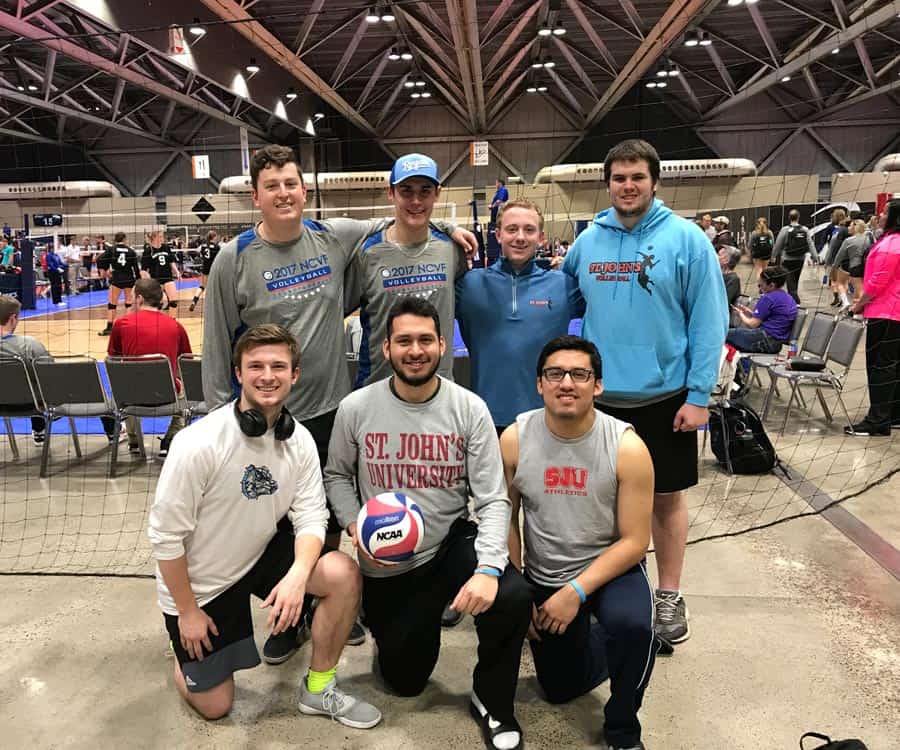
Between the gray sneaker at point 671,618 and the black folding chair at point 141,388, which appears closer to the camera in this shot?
the gray sneaker at point 671,618

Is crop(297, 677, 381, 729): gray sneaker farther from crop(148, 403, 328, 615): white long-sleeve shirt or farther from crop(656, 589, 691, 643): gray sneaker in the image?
crop(656, 589, 691, 643): gray sneaker

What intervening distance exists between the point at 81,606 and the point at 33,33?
9.93 m

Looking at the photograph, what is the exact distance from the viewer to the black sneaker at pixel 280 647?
7.87 feet

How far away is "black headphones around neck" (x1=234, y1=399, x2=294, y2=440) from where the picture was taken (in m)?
1.95

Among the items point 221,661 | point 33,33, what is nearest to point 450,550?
point 221,661

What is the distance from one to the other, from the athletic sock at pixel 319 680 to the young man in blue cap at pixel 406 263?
995mm

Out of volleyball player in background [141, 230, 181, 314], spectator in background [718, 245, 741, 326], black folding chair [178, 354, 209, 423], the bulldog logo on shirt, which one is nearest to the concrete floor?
the bulldog logo on shirt

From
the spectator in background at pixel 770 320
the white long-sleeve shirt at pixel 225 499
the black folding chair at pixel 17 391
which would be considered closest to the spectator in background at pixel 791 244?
the spectator in background at pixel 770 320

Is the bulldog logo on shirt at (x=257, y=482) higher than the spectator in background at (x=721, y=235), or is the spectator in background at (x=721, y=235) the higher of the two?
the spectator in background at (x=721, y=235)

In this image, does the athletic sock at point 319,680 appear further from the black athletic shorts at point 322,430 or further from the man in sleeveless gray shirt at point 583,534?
the man in sleeveless gray shirt at point 583,534

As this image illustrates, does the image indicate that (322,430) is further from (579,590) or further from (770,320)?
(770,320)

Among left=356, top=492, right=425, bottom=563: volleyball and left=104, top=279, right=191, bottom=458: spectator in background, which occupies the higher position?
left=104, top=279, right=191, bottom=458: spectator in background

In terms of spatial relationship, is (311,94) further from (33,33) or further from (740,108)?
(740,108)

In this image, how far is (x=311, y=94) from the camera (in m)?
18.5
